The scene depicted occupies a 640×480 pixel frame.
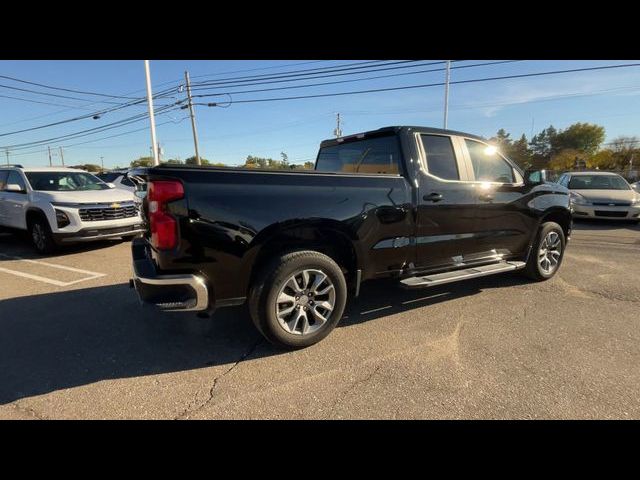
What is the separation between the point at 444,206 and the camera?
3707 mm

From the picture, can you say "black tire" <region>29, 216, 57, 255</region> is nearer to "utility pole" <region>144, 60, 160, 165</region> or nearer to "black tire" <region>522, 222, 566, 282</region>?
"black tire" <region>522, 222, 566, 282</region>

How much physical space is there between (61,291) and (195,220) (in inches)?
135

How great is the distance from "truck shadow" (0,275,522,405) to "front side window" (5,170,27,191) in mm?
4074

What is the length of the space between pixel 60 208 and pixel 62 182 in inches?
57.8

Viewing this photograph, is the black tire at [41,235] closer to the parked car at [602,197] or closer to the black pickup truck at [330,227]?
the black pickup truck at [330,227]

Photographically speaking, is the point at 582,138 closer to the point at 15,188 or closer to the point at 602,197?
the point at 602,197

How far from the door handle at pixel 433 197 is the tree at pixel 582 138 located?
91.5 m

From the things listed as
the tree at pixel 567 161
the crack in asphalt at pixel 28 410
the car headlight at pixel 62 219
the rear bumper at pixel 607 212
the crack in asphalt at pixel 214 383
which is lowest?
the crack in asphalt at pixel 214 383

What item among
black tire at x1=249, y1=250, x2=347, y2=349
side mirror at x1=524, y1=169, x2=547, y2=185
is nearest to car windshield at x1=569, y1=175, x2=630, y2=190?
side mirror at x1=524, y1=169, x2=547, y2=185

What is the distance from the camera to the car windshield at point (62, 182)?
722 cm

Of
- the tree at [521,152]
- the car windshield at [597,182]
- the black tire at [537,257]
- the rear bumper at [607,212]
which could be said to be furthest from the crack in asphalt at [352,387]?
the tree at [521,152]
